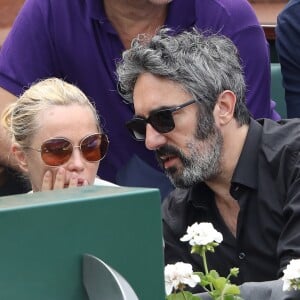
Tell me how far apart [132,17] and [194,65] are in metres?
0.62

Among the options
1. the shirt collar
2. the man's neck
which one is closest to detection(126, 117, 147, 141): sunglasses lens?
the shirt collar

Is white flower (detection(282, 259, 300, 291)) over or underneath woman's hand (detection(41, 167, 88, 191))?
over

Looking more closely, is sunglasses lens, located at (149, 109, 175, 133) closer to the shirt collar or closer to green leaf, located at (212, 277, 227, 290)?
the shirt collar

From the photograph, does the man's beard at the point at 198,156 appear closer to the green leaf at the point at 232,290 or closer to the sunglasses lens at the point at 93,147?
the sunglasses lens at the point at 93,147

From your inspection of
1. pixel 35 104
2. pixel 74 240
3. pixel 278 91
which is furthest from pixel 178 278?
pixel 278 91

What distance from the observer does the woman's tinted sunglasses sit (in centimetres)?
218

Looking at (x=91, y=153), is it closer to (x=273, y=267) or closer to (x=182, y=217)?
(x=182, y=217)

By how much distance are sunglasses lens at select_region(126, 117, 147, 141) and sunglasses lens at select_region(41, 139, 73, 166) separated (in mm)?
176

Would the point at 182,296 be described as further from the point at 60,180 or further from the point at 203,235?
the point at 60,180

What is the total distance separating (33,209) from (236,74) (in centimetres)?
143

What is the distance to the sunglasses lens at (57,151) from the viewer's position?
2182mm

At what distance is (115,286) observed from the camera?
3.15ft

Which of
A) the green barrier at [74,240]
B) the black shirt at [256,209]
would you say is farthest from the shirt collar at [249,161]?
the green barrier at [74,240]

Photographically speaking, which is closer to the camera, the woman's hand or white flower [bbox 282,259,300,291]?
white flower [bbox 282,259,300,291]
